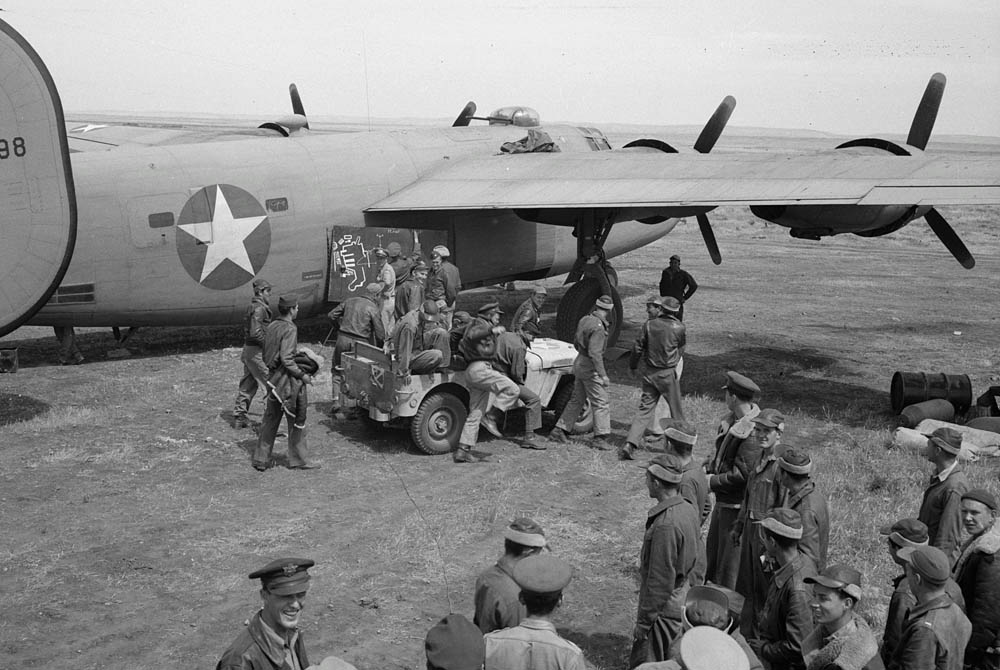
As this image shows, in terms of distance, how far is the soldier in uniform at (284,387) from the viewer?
456 inches

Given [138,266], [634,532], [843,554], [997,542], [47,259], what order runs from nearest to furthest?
[997,542] → [843,554] → [634,532] → [47,259] → [138,266]

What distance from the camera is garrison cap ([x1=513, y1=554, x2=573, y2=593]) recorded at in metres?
5.07

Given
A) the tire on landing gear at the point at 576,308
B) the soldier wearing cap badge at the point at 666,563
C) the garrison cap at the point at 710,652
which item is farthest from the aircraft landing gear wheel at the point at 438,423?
the garrison cap at the point at 710,652

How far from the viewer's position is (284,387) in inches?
456

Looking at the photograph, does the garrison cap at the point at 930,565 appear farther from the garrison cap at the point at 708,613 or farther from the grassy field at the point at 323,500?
the grassy field at the point at 323,500

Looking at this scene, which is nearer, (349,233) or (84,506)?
(84,506)

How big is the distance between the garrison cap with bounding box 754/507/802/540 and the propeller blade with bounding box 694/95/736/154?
14281mm

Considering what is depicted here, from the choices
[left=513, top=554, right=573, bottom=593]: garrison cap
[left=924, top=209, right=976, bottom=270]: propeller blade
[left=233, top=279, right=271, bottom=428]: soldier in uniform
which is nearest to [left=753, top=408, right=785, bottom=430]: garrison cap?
[left=513, top=554, right=573, bottom=593]: garrison cap

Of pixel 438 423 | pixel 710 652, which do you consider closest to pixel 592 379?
pixel 438 423

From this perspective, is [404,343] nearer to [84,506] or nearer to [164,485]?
[164,485]

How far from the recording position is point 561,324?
18.2 m

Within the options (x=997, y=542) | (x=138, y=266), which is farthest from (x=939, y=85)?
(x=138, y=266)

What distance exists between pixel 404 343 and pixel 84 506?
420cm

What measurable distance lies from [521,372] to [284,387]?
3.16 meters
